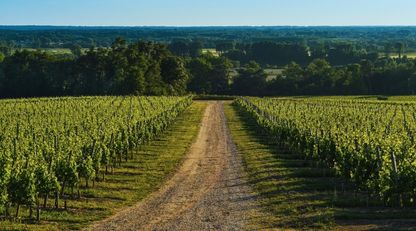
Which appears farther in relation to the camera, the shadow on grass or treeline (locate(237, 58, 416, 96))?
treeline (locate(237, 58, 416, 96))

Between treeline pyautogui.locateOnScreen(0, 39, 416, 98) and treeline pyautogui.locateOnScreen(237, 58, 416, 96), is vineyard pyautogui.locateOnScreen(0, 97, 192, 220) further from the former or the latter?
treeline pyautogui.locateOnScreen(237, 58, 416, 96)

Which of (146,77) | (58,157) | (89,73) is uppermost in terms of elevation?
(58,157)

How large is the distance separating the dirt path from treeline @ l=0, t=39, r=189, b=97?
268 feet

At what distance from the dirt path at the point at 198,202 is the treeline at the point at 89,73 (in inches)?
3219

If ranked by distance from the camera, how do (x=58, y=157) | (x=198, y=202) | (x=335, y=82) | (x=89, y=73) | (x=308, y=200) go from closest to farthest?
(x=308, y=200), (x=198, y=202), (x=58, y=157), (x=89, y=73), (x=335, y=82)

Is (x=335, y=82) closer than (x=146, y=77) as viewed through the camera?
No

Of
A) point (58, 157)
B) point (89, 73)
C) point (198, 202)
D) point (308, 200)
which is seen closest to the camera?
point (308, 200)

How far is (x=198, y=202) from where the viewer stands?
2358 cm

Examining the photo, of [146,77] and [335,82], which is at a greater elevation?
[146,77]

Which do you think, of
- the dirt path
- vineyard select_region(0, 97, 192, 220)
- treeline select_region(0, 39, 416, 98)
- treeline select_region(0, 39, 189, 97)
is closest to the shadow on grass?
the dirt path

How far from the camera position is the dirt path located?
2019cm

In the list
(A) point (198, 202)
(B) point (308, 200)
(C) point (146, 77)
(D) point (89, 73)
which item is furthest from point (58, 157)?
(D) point (89, 73)

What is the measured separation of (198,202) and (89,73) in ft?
334

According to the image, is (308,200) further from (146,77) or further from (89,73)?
(89,73)
